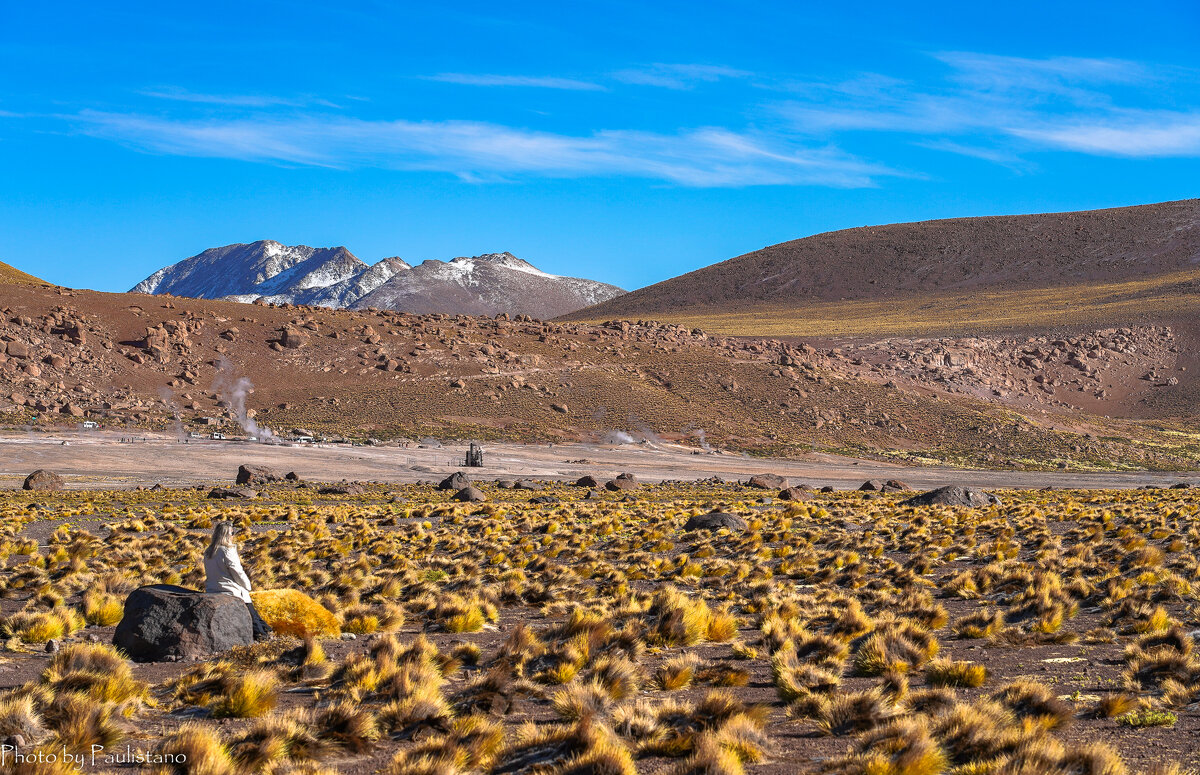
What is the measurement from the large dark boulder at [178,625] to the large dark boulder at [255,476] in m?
31.4

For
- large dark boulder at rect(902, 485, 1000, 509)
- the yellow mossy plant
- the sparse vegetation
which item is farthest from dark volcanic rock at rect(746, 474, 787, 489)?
the yellow mossy plant

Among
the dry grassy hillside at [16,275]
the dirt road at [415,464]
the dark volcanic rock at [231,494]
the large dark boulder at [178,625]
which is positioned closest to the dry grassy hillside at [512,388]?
the dirt road at [415,464]

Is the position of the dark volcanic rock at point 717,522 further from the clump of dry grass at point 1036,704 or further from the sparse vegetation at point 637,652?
the clump of dry grass at point 1036,704

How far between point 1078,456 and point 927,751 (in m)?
73.4

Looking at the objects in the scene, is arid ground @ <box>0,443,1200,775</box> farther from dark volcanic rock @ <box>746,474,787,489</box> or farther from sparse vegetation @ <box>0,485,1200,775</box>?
dark volcanic rock @ <box>746,474,787,489</box>

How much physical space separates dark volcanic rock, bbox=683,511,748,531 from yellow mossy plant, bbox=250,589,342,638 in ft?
46.0

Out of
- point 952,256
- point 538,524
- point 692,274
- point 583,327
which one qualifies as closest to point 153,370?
point 583,327

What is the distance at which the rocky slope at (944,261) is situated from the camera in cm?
14438

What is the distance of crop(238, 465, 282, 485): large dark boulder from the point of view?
39.6m

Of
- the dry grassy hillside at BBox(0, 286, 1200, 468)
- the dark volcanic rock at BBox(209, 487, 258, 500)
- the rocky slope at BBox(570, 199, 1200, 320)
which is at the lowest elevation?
the dark volcanic rock at BBox(209, 487, 258, 500)

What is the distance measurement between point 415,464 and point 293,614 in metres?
41.4

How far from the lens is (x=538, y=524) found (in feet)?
82.9

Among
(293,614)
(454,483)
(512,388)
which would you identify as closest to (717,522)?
(293,614)

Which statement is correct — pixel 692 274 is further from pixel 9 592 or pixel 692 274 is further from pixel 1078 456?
pixel 9 592
